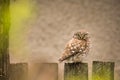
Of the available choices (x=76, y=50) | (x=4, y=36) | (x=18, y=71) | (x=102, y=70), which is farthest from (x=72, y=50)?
(x=4, y=36)

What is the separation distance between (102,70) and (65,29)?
76cm

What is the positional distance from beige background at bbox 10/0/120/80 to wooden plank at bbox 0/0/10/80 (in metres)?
0.12

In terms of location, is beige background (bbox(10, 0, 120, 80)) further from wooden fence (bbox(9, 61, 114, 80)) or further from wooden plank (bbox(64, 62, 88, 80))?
wooden plank (bbox(64, 62, 88, 80))

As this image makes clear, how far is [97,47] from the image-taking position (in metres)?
2.83

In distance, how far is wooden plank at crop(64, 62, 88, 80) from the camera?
1916 mm

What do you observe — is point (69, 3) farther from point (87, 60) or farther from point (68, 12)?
point (87, 60)

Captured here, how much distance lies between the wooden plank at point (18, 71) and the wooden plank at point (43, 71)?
125 millimetres

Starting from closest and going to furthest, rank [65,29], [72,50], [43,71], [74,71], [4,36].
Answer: [74,71]
[72,50]
[43,71]
[4,36]
[65,29]

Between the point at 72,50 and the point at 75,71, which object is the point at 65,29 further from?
the point at 75,71

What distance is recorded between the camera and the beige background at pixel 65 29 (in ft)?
8.86

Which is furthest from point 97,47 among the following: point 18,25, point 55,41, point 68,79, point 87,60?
point 68,79

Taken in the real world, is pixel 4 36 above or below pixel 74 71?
above

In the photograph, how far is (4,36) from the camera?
2531 mm

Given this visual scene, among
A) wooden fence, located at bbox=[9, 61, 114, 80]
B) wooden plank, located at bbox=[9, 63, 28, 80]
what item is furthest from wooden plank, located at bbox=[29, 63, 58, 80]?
wooden plank, located at bbox=[9, 63, 28, 80]
